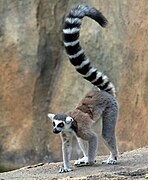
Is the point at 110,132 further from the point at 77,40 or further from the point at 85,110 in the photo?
the point at 77,40

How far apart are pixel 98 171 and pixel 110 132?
26.6 inches

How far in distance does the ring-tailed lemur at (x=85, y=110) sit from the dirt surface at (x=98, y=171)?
157 millimetres

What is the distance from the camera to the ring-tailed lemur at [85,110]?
7422mm

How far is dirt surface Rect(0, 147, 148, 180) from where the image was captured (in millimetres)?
6824

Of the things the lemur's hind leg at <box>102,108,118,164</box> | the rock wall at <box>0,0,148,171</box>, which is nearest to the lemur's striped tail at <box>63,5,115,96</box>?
the lemur's hind leg at <box>102,108,118,164</box>

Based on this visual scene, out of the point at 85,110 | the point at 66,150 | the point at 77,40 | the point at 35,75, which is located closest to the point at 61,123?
the point at 66,150

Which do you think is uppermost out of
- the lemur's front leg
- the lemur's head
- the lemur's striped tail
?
the lemur's striped tail

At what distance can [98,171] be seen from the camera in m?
7.21

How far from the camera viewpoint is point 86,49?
14.4 meters

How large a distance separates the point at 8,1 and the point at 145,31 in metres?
3.94

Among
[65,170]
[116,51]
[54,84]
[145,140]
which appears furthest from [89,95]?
[54,84]

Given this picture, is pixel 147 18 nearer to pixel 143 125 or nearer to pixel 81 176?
pixel 143 125

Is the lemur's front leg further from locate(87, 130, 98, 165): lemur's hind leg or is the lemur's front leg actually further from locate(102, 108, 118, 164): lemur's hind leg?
locate(102, 108, 118, 164): lemur's hind leg

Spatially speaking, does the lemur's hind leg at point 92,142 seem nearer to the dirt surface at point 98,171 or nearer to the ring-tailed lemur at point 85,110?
the ring-tailed lemur at point 85,110
